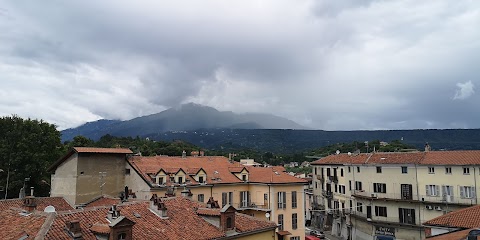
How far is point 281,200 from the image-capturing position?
152ft

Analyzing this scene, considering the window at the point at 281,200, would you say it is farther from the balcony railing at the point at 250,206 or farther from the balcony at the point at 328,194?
the balcony at the point at 328,194

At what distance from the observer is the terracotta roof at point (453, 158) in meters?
45.3

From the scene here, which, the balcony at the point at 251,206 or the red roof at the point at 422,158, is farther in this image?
the red roof at the point at 422,158

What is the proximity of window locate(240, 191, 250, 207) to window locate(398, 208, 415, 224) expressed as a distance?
2201 cm

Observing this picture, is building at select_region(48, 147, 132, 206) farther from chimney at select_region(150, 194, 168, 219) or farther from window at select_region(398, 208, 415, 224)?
window at select_region(398, 208, 415, 224)

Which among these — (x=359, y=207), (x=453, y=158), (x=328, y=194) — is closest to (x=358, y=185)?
(x=359, y=207)

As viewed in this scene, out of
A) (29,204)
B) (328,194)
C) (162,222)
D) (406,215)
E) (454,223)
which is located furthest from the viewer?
(328,194)

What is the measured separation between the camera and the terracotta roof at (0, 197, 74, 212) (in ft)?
95.7

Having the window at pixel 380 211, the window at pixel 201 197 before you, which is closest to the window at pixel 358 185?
the window at pixel 380 211

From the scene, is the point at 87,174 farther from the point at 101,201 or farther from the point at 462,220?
the point at 462,220

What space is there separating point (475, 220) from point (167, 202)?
Answer: 21.8 metres

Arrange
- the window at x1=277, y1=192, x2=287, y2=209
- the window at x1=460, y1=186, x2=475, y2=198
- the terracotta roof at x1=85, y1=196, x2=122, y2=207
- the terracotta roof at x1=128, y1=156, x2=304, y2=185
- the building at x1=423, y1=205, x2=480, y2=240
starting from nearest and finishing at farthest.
A: the building at x1=423, y1=205, x2=480, y2=240 < the terracotta roof at x1=85, y1=196, x2=122, y2=207 < the terracotta roof at x1=128, y1=156, x2=304, y2=185 < the window at x1=460, y1=186, x2=475, y2=198 < the window at x1=277, y1=192, x2=287, y2=209

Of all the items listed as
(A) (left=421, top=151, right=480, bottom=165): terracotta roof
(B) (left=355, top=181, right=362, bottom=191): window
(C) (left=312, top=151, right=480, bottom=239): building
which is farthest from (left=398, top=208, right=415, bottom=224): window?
(B) (left=355, top=181, right=362, bottom=191): window

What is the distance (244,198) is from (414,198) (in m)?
23.8
